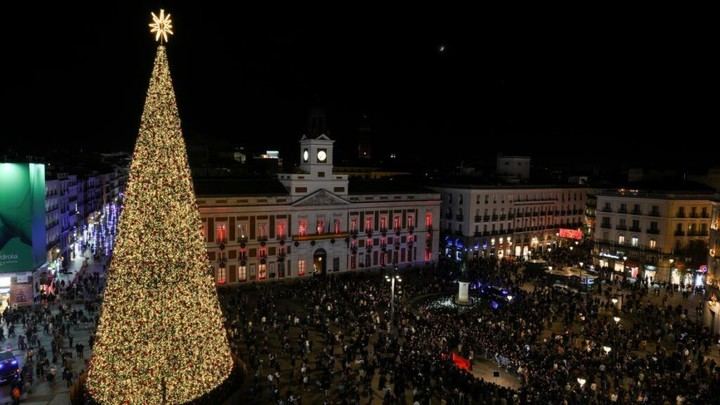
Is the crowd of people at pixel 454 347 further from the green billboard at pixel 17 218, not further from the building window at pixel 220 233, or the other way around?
the green billboard at pixel 17 218

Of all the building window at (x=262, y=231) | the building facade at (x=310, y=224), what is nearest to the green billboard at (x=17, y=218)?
the building facade at (x=310, y=224)

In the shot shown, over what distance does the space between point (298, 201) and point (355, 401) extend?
3107cm

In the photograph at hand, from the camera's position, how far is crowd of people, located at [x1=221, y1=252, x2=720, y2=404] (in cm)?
2397

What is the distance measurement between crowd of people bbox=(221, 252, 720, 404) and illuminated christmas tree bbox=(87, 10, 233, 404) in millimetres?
5658

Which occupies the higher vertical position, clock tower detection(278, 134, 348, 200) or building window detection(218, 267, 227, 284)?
clock tower detection(278, 134, 348, 200)

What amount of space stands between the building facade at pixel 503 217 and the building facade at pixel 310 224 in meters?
5.37

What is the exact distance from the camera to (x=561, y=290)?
44656 mm

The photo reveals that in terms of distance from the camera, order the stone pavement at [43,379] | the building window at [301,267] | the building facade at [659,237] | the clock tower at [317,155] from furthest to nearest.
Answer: the building facade at [659,237] → the clock tower at [317,155] → the building window at [301,267] → the stone pavement at [43,379]

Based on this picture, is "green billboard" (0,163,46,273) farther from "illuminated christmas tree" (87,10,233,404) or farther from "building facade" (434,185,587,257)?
"building facade" (434,185,587,257)

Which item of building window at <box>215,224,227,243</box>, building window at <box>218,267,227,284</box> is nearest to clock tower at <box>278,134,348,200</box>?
building window at <box>215,224,227,243</box>

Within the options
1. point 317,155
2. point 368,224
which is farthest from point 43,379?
point 368,224

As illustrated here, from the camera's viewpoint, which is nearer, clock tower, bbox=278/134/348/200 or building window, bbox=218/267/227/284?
building window, bbox=218/267/227/284

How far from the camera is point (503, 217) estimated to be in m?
69.4

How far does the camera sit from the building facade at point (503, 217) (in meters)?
66.6
